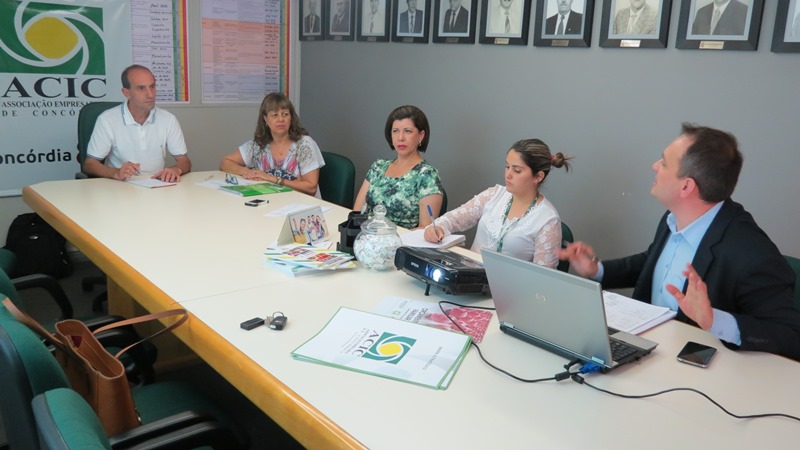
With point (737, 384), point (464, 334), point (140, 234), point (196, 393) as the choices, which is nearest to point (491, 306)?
point (464, 334)

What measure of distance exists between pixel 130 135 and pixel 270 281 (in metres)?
2.17

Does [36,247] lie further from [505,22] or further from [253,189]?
[505,22]

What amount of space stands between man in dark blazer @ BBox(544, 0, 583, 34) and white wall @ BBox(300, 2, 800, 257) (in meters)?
0.09

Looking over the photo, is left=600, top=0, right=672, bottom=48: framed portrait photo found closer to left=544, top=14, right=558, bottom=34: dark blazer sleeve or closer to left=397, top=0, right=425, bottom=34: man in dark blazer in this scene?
left=544, top=14, right=558, bottom=34: dark blazer sleeve

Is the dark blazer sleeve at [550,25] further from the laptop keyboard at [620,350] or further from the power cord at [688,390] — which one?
the power cord at [688,390]

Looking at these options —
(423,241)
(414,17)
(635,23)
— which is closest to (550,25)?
(635,23)

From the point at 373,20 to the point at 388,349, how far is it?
3174 millimetres

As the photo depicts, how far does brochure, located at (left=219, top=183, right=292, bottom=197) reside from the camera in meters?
→ 3.14

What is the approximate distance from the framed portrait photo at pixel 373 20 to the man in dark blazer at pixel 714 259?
2599 millimetres

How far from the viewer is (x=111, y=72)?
4164 millimetres

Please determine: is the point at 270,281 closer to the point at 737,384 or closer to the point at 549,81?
the point at 737,384

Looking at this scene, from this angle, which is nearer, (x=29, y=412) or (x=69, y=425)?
A: (x=69, y=425)

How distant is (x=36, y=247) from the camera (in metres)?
3.77

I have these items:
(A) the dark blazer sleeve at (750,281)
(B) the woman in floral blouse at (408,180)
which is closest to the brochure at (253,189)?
(B) the woman in floral blouse at (408,180)
